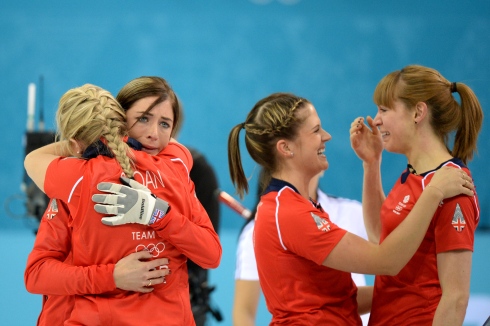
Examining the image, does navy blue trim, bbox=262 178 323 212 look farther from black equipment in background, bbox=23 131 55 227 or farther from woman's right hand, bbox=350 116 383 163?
black equipment in background, bbox=23 131 55 227

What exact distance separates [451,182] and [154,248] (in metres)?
0.94

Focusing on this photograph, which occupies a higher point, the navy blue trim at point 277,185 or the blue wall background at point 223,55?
the blue wall background at point 223,55

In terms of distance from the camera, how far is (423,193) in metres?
2.12

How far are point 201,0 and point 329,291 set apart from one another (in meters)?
8.44

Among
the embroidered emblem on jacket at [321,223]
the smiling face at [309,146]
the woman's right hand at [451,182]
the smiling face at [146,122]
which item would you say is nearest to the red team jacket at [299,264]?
the embroidered emblem on jacket at [321,223]

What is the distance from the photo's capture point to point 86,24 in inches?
396

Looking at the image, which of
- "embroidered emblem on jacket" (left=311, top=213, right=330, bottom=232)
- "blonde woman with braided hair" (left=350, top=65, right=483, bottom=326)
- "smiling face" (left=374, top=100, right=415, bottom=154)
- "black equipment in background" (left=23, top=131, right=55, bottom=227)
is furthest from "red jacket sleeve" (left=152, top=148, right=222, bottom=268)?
"black equipment in background" (left=23, top=131, right=55, bottom=227)

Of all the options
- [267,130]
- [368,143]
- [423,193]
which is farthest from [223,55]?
[423,193]

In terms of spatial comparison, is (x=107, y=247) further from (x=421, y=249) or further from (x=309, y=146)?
(x=421, y=249)

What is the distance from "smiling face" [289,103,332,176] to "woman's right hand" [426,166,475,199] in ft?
1.36

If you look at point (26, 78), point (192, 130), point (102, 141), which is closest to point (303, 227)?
point (102, 141)

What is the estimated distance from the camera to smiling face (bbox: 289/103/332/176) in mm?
2385

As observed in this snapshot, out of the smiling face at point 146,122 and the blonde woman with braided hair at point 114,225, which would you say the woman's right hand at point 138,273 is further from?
the smiling face at point 146,122

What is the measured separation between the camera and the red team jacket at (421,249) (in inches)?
84.4
